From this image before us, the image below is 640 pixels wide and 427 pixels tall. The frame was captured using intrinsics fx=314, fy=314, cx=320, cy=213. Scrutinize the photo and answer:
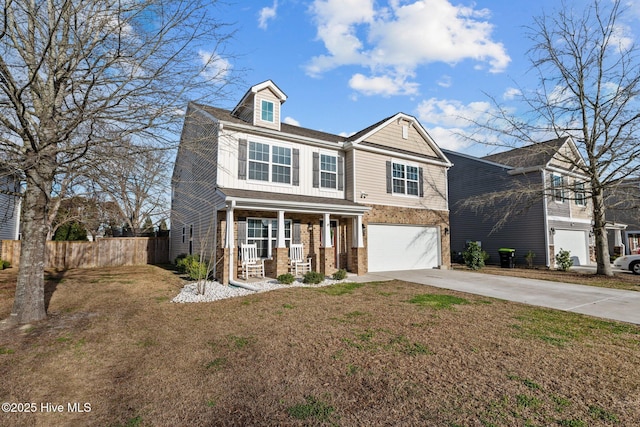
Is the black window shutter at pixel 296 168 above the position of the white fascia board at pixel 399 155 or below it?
below

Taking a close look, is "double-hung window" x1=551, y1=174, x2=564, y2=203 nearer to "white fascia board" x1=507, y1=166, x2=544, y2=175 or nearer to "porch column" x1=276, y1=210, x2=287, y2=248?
"white fascia board" x1=507, y1=166, x2=544, y2=175


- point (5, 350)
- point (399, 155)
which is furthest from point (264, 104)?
point (5, 350)

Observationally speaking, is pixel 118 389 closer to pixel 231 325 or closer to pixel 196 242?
pixel 231 325

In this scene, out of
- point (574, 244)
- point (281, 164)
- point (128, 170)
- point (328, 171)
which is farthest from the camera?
point (574, 244)

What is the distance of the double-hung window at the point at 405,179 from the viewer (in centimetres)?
Result: 1502

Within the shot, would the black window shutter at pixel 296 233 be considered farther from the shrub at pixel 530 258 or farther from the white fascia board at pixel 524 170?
the white fascia board at pixel 524 170

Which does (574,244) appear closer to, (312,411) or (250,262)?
(250,262)

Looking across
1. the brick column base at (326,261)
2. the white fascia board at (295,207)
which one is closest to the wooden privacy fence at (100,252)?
the white fascia board at (295,207)

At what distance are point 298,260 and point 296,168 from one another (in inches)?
148

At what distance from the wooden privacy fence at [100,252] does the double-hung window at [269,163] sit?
11.1 m

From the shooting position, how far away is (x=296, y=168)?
1290 centimetres

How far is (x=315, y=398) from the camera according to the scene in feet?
10.8

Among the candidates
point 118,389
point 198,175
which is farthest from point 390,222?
point 118,389

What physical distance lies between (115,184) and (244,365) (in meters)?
4.12
